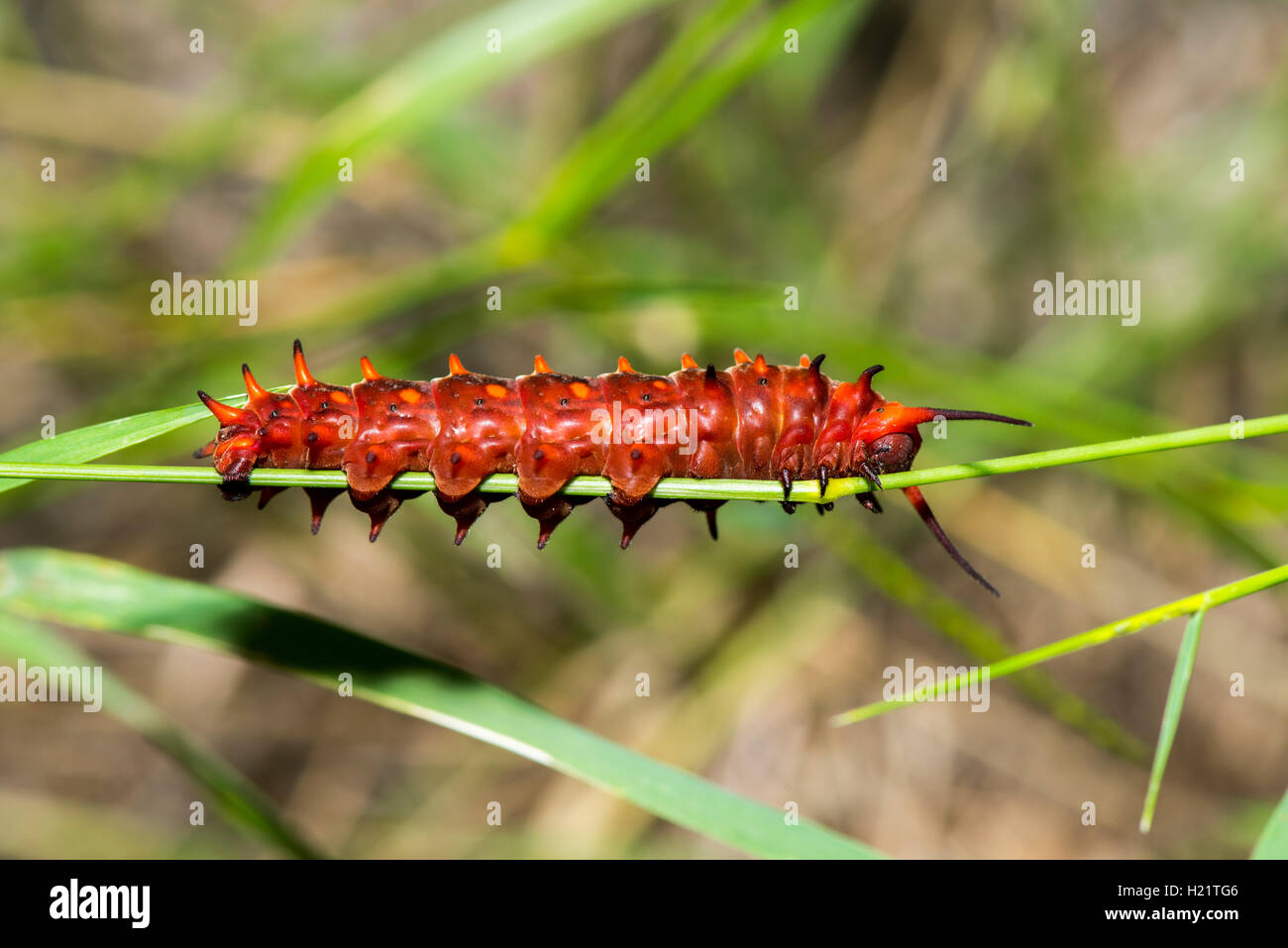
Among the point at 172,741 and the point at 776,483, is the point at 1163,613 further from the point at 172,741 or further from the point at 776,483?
the point at 172,741

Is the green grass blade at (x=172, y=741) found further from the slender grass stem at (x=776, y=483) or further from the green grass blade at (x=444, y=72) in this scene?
the green grass blade at (x=444, y=72)

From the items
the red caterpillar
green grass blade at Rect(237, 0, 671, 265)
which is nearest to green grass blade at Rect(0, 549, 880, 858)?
the red caterpillar

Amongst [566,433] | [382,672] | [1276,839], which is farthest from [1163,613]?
[382,672]

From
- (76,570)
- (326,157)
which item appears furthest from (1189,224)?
(76,570)

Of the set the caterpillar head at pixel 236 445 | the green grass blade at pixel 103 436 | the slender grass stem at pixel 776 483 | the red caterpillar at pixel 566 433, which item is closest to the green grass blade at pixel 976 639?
the red caterpillar at pixel 566 433

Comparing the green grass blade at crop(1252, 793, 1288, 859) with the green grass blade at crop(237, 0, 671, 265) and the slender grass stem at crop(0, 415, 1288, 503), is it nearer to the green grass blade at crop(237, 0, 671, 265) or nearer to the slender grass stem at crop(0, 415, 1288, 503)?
the slender grass stem at crop(0, 415, 1288, 503)

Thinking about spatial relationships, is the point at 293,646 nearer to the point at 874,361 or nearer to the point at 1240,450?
the point at 874,361
